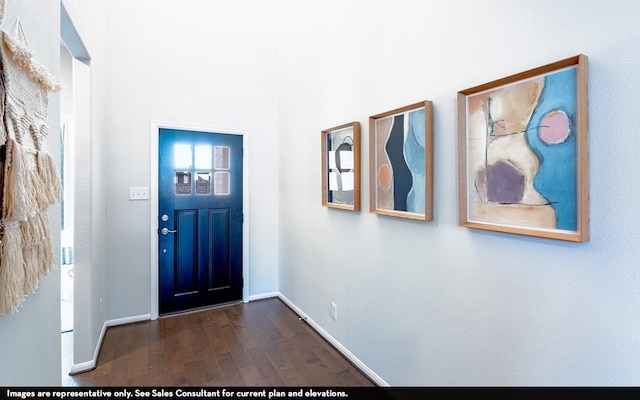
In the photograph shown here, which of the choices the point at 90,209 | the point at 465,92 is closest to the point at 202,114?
the point at 90,209

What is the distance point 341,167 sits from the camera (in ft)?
8.12

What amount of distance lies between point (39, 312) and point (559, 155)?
1.99 metres

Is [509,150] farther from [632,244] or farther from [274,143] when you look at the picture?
[274,143]

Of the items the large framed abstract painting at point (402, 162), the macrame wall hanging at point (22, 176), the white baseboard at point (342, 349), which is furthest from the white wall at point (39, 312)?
the white baseboard at point (342, 349)

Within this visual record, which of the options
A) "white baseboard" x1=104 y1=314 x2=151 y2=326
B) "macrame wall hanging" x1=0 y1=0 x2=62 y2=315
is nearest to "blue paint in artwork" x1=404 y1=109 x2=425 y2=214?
"macrame wall hanging" x1=0 y1=0 x2=62 y2=315

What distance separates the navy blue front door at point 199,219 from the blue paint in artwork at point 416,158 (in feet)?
7.38

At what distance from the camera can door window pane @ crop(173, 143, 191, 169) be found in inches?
127

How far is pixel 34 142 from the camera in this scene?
96cm

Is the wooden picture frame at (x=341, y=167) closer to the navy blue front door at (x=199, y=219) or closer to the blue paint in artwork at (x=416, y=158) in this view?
the blue paint in artwork at (x=416, y=158)

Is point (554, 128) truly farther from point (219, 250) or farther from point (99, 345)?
point (99, 345)

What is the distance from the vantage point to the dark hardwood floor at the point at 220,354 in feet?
7.07

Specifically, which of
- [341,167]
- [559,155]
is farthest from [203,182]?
[559,155]

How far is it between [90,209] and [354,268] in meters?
1.97

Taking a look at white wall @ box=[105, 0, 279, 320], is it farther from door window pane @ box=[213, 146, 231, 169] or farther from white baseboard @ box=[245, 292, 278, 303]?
door window pane @ box=[213, 146, 231, 169]
